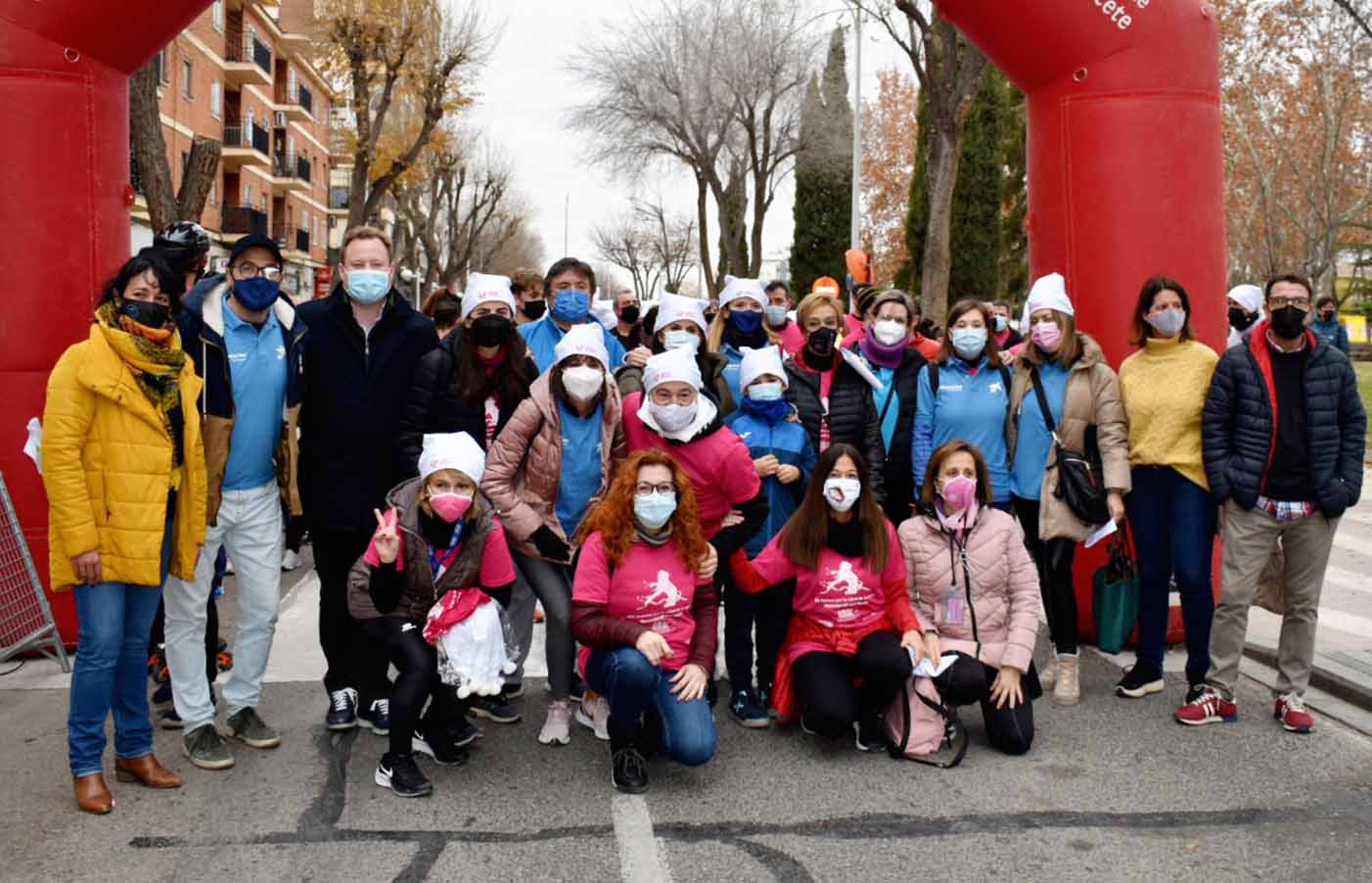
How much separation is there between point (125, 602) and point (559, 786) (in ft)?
5.73

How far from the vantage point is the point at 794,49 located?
31562mm

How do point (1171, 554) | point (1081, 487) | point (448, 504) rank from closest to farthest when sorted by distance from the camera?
point (448, 504)
point (1081, 487)
point (1171, 554)

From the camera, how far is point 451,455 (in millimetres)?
4520

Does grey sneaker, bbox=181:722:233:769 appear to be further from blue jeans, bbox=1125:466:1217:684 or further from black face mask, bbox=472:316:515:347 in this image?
blue jeans, bbox=1125:466:1217:684

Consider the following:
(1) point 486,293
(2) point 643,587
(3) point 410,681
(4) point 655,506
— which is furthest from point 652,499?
(1) point 486,293

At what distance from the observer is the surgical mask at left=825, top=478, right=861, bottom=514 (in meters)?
4.88

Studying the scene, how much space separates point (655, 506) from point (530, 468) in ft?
2.46

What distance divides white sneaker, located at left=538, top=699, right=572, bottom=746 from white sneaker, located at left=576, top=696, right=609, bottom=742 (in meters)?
0.09

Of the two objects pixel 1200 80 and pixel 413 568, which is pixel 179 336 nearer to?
pixel 413 568

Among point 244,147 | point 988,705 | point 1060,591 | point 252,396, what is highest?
point 244,147

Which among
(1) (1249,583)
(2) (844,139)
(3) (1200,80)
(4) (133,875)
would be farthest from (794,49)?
(4) (133,875)

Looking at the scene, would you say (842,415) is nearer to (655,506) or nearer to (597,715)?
(655,506)

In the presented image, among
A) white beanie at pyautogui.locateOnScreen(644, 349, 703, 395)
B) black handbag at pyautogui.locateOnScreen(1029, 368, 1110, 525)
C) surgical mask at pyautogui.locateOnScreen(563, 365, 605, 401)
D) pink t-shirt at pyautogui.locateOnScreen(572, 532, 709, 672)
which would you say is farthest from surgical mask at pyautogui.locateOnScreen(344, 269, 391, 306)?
black handbag at pyautogui.locateOnScreen(1029, 368, 1110, 525)

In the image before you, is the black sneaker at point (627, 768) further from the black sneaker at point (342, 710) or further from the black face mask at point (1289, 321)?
the black face mask at point (1289, 321)
